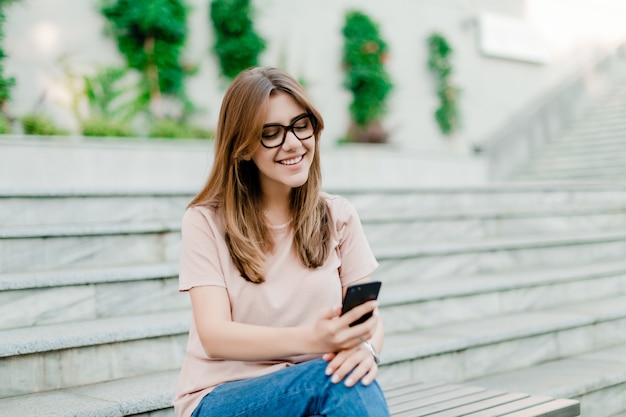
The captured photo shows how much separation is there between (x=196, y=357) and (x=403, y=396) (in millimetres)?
804

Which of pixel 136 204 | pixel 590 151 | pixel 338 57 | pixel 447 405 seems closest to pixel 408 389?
pixel 447 405

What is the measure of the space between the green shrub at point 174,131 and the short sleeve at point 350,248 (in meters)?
5.51

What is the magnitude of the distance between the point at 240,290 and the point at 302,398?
354 mm

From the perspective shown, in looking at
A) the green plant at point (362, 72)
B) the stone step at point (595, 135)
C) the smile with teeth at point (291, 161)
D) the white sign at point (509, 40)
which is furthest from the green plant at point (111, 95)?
the white sign at point (509, 40)

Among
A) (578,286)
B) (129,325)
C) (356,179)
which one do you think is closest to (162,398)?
Result: (129,325)

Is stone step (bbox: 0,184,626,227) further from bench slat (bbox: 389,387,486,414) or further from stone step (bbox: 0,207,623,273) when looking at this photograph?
bench slat (bbox: 389,387,486,414)

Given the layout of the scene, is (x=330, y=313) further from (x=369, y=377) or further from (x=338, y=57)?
(x=338, y=57)

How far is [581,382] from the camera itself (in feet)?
10.5

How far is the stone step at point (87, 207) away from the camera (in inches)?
145

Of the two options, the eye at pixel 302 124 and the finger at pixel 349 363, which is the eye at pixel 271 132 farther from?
the finger at pixel 349 363

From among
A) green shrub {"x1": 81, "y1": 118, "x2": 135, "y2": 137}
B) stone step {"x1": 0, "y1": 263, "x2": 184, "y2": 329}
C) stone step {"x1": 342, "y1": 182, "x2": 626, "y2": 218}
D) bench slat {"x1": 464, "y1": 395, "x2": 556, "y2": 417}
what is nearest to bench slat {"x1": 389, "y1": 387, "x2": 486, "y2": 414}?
bench slat {"x1": 464, "y1": 395, "x2": 556, "y2": 417}

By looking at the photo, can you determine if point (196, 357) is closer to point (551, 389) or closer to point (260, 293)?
point (260, 293)

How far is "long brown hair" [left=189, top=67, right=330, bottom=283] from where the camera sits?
192 cm

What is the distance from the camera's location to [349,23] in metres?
10.4
